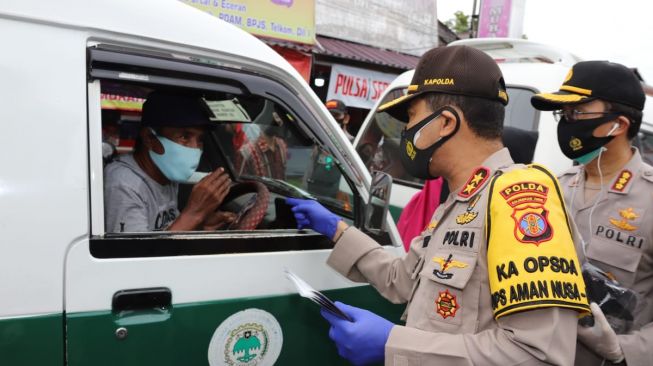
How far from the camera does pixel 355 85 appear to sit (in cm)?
827

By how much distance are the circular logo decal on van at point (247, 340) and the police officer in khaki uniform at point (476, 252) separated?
0.78 ft

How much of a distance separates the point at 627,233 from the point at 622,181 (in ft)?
0.75

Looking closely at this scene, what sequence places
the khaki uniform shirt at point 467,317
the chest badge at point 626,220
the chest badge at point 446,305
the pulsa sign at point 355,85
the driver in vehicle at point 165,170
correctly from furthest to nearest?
the pulsa sign at point 355,85, the chest badge at point 626,220, the driver in vehicle at point 165,170, the chest badge at point 446,305, the khaki uniform shirt at point 467,317

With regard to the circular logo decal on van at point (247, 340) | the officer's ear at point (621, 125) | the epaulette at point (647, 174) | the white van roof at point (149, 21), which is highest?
the white van roof at point (149, 21)

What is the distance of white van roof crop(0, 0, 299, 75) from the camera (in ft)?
3.92

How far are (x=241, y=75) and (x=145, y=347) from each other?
2.77ft

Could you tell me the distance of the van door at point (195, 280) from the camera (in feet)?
4.07

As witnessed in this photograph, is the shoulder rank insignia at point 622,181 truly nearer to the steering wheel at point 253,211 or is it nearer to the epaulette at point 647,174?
the epaulette at point 647,174

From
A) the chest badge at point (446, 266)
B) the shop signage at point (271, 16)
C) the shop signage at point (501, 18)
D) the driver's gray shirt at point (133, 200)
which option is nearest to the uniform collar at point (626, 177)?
the chest badge at point (446, 266)

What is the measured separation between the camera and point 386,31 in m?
9.38

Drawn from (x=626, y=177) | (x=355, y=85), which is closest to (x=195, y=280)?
(x=626, y=177)

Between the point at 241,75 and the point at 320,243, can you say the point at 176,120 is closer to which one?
the point at 241,75

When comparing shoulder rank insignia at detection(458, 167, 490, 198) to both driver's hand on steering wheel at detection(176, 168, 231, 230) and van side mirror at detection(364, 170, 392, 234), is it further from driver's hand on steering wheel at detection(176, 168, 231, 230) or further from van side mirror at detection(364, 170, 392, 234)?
driver's hand on steering wheel at detection(176, 168, 231, 230)

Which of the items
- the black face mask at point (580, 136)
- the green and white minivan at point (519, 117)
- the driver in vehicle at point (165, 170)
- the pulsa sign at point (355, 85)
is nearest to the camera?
the driver in vehicle at point (165, 170)
